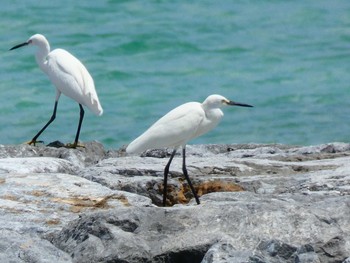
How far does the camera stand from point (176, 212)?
5730 millimetres

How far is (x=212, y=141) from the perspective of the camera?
13.5m

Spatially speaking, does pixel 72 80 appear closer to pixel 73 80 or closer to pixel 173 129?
pixel 73 80

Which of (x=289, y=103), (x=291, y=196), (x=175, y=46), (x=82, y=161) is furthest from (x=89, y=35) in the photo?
(x=291, y=196)

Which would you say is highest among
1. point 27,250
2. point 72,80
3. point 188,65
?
point 27,250

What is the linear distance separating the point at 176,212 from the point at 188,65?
35.8 ft

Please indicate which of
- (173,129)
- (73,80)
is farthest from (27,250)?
(73,80)

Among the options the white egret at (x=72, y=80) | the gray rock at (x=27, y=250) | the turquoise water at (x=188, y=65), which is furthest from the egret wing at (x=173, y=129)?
the turquoise water at (x=188, y=65)

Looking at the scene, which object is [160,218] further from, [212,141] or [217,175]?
[212,141]

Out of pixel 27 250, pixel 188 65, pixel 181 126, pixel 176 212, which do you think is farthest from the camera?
pixel 188 65

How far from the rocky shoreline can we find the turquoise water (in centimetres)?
539

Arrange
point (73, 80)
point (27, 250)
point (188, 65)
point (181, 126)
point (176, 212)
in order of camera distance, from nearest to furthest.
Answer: point (27, 250), point (176, 212), point (181, 126), point (73, 80), point (188, 65)

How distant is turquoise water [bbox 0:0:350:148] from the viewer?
1377cm

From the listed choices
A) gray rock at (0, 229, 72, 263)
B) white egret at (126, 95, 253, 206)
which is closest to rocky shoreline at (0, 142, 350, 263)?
gray rock at (0, 229, 72, 263)

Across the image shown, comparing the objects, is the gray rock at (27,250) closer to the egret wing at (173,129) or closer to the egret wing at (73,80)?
the egret wing at (173,129)
